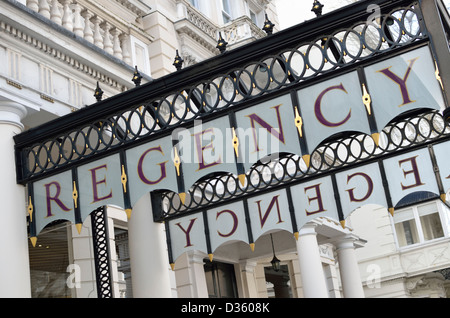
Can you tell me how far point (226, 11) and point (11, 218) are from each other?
44.0 ft

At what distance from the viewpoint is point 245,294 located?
18922 millimetres

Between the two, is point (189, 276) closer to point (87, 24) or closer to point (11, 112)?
point (87, 24)

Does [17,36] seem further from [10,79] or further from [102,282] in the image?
[102,282]

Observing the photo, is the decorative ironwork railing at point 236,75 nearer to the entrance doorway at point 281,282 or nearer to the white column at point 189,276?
the white column at point 189,276

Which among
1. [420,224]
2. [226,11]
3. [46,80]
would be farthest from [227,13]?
[420,224]

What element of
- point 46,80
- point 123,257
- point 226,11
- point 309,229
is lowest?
point 123,257

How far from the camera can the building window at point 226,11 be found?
2014cm

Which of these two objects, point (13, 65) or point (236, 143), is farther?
point (13, 65)

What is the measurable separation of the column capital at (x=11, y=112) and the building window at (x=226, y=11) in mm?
11790

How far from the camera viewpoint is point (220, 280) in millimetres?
18219

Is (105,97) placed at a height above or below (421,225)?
above

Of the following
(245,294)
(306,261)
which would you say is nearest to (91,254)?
(306,261)

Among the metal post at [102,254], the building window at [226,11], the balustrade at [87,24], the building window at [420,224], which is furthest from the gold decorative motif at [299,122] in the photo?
the building window at [420,224]
